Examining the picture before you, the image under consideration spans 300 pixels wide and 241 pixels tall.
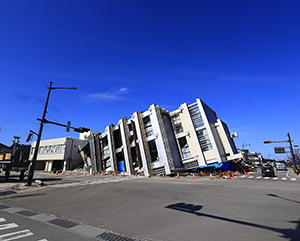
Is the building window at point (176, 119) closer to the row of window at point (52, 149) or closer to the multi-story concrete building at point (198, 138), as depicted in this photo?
the multi-story concrete building at point (198, 138)

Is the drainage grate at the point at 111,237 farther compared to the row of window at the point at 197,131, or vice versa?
the row of window at the point at 197,131

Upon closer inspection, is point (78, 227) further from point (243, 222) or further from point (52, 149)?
point (52, 149)

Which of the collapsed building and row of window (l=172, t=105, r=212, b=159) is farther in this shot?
row of window (l=172, t=105, r=212, b=159)

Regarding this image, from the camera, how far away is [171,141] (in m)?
29.0

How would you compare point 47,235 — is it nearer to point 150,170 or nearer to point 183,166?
point 150,170

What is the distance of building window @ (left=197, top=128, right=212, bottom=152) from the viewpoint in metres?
27.2

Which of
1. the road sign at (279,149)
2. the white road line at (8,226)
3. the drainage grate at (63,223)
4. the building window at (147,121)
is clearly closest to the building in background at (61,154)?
the building window at (147,121)

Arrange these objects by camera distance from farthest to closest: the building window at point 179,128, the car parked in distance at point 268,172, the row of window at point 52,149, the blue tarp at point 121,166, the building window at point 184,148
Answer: the row of window at point 52,149 → the blue tarp at point 121,166 → the building window at point 179,128 → the building window at point 184,148 → the car parked in distance at point 268,172

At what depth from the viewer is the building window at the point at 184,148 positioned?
28.6 meters

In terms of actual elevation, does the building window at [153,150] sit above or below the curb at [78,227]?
above

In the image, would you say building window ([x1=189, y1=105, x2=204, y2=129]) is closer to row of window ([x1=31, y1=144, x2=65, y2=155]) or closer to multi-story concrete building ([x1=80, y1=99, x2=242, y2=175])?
multi-story concrete building ([x1=80, y1=99, x2=242, y2=175])

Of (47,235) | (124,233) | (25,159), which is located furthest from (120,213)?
(25,159)

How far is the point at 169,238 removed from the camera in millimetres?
4141

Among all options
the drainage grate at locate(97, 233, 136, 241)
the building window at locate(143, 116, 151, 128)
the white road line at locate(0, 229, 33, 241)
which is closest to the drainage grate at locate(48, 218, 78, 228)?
the white road line at locate(0, 229, 33, 241)
